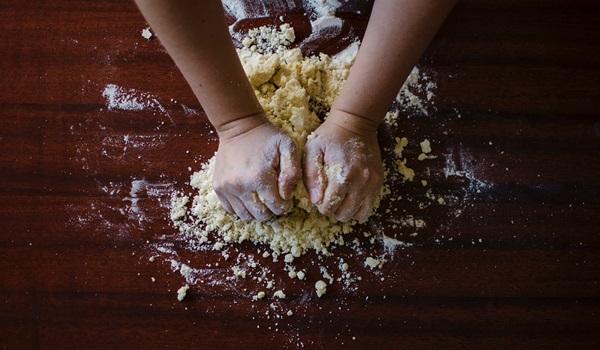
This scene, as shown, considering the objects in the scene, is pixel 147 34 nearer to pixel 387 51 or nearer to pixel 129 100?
pixel 129 100

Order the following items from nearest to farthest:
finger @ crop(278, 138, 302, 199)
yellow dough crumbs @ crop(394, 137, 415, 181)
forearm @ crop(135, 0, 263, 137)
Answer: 1. forearm @ crop(135, 0, 263, 137)
2. finger @ crop(278, 138, 302, 199)
3. yellow dough crumbs @ crop(394, 137, 415, 181)

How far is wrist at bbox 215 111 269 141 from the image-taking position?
731mm

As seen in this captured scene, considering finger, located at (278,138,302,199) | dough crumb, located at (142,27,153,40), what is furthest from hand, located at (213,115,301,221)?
dough crumb, located at (142,27,153,40)

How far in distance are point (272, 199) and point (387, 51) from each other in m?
0.24

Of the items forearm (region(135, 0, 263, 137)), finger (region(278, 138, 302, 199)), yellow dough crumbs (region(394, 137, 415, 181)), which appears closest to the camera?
forearm (region(135, 0, 263, 137))

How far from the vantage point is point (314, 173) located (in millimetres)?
719

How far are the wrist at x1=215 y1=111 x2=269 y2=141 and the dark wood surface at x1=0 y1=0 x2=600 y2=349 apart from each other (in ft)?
0.30

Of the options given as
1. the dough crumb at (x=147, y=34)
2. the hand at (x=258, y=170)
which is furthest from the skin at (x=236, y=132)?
the dough crumb at (x=147, y=34)

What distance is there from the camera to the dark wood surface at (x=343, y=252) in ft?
2.49

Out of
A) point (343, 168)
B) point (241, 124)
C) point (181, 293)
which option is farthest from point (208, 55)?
point (181, 293)

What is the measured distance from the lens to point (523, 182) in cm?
83

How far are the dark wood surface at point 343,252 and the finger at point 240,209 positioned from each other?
8 centimetres

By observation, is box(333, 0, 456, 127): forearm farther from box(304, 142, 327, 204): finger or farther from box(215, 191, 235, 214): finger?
box(215, 191, 235, 214): finger

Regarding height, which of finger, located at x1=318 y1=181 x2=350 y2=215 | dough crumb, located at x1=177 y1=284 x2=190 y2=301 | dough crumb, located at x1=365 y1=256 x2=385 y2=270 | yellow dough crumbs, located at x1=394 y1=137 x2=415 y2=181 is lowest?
dough crumb, located at x1=365 y1=256 x2=385 y2=270
